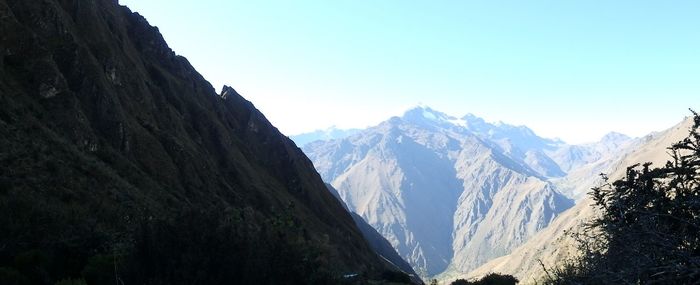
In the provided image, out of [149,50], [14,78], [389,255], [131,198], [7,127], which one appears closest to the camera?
[7,127]

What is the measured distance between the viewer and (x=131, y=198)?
4081 centimetres

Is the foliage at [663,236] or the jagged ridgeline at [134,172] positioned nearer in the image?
the foliage at [663,236]

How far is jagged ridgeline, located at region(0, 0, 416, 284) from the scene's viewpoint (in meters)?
16.1

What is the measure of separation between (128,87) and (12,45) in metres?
21.3

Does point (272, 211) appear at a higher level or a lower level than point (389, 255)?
higher

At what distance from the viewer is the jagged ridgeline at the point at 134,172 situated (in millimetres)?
16062

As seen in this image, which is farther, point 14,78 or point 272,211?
point 272,211

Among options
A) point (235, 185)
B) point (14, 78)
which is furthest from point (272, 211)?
point (14, 78)

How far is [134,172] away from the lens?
2002 inches

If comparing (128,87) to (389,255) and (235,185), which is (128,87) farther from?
(389,255)

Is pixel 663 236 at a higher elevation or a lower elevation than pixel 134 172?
lower

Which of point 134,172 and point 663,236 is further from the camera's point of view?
point 134,172

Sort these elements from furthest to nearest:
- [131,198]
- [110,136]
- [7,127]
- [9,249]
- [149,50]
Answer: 1. [149,50]
2. [110,136]
3. [131,198]
4. [7,127]
5. [9,249]

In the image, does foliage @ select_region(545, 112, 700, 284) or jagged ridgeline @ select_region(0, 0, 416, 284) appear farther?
jagged ridgeline @ select_region(0, 0, 416, 284)
